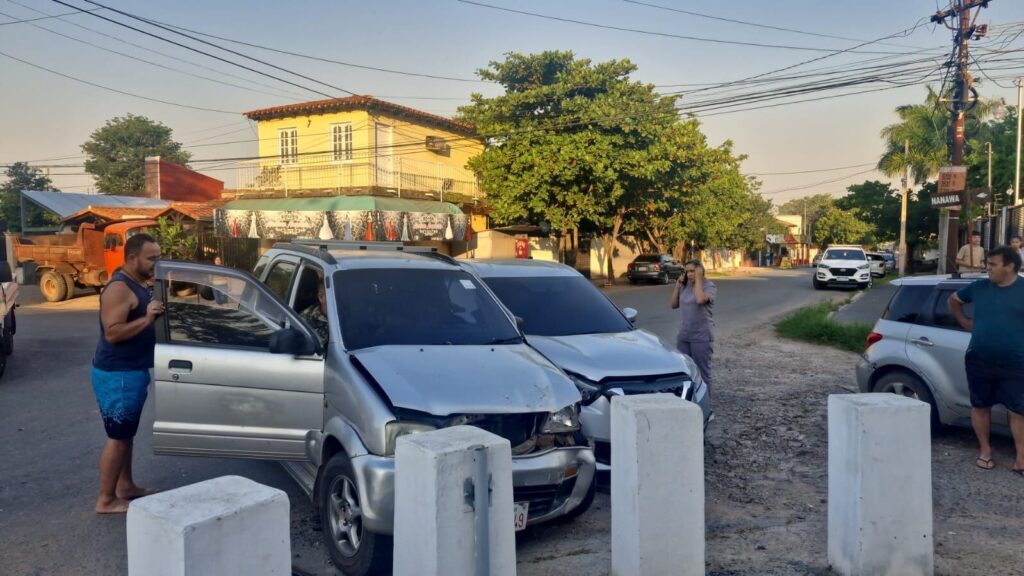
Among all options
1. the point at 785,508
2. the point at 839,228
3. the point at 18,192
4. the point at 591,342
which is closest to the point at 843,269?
the point at 591,342

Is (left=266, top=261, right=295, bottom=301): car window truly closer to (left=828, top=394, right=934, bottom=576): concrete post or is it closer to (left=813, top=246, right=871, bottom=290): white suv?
(left=828, top=394, right=934, bottom=576): concrete post

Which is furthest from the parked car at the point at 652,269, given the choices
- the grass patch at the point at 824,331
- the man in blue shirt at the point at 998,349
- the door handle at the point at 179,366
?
the door handle at the point at 179,366

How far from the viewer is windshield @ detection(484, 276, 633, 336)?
695cm

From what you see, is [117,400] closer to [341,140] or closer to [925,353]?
[925,353]

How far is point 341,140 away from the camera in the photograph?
28391 millimetres

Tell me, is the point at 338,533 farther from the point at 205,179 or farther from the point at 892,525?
the point at 205,179

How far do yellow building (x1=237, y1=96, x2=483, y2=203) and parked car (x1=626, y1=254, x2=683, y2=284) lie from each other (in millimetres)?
10173

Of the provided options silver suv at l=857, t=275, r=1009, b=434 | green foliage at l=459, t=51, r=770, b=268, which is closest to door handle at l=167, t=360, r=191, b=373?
silver suv at l=857, t=275, r=1009, b=434

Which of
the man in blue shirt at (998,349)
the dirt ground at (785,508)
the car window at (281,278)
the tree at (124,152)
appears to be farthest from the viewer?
the tree at (124,152)

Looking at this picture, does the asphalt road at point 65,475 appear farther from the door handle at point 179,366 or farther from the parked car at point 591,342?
the door handle at point 179,366

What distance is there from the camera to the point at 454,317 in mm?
5430

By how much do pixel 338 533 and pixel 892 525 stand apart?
9.44 feet

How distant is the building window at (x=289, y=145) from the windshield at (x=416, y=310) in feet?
82.9

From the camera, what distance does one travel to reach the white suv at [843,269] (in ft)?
91.9
